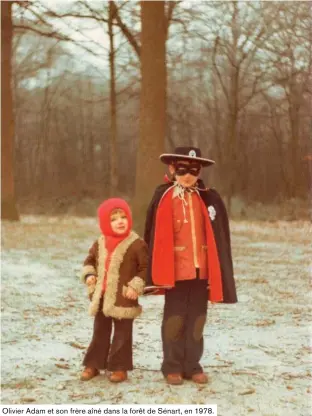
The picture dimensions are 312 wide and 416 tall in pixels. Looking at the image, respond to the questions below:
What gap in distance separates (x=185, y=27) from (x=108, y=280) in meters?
11.2

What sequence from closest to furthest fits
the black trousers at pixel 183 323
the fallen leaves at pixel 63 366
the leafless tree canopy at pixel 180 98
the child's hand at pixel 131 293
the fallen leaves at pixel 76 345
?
the child's hand at pixel 131 293 → the black trousers at pixel 183 323 → the fallen leaves at pixel 63 366 → the fallen leaves at pixel 76 345 → the leafless tree canopy at pixel 180 98

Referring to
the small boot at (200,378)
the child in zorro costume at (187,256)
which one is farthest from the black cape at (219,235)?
the small boot at (200,378)

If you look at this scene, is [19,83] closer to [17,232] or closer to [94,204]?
[94,204]

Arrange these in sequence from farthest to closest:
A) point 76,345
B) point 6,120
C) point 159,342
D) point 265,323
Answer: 1. point 6,120
2. point 265,323
3. point 159,342
4. point 76,345

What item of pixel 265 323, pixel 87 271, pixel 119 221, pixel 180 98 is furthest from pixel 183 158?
pixel 180 98

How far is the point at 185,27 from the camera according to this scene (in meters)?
13.7

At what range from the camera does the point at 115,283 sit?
375 centimetres

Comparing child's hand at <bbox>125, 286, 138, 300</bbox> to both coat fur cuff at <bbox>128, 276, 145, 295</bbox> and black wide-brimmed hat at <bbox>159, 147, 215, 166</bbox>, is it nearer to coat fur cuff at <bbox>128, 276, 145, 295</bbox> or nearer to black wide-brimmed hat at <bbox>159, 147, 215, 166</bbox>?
coat fur cuff at <bbox>128, 276, 145, 295</bbox>

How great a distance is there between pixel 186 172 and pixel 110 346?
1328 mm

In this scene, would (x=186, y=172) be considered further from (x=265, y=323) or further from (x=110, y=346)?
(x=265, y=323)

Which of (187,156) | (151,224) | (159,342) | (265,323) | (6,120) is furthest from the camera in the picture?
(6,120)

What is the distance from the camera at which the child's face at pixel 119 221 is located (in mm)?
3711

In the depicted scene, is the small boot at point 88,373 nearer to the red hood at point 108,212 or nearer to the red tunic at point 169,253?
the red tunic at point 169,253

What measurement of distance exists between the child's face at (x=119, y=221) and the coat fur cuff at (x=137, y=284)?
33 cm
